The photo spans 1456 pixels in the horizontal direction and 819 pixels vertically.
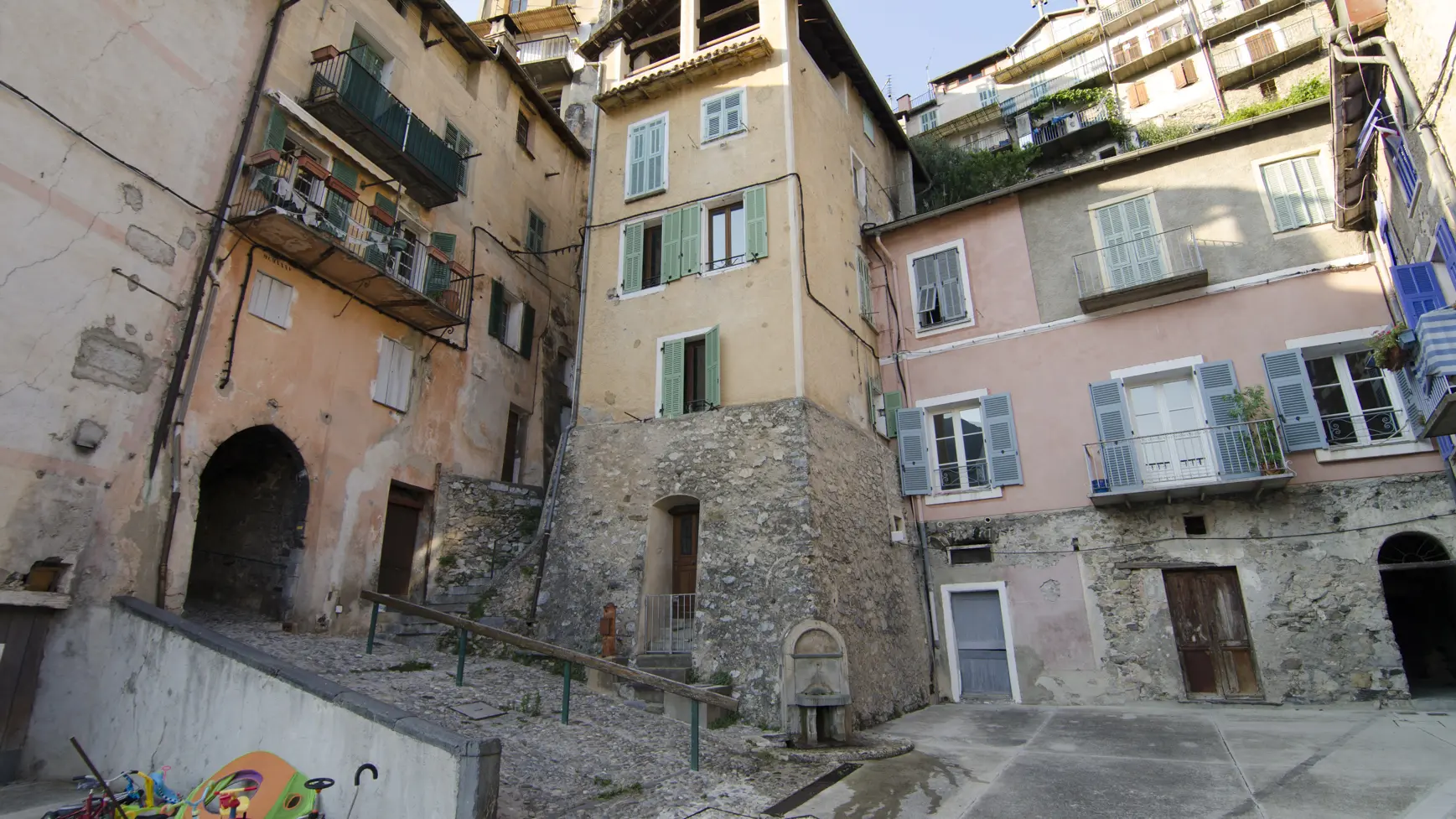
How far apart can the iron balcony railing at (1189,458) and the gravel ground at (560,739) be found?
24.4ft

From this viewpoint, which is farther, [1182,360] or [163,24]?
[1182,360]

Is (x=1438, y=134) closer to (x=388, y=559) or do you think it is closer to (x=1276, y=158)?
(x=1276, y=158)

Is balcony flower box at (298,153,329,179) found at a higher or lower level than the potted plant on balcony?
higher

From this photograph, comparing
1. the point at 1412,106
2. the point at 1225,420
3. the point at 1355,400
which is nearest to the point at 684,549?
the point at 1225,420

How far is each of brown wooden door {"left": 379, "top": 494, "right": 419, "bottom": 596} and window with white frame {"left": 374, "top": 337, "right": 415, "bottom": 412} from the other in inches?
72.7

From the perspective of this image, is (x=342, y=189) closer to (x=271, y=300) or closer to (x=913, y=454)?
(x=271, y=300)

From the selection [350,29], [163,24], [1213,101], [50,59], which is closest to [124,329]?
[50,59]

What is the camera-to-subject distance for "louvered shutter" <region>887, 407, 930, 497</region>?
46.6 ft

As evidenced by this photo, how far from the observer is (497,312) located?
16.4 m

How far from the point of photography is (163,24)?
10.4 m

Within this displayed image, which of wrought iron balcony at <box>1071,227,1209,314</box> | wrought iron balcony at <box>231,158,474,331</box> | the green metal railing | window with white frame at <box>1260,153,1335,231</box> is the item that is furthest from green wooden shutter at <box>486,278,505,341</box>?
window with white frame at <box>1260,153,1335,231</box>

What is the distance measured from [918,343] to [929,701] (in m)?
6.96

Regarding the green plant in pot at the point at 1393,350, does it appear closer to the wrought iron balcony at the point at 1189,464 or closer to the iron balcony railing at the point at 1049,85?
the wrought iron balcony at the point at 1189,464

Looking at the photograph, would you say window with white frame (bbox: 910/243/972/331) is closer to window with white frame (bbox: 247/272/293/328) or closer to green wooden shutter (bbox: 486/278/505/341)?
green wooden shutter (bbox: 486/278/505/341)
